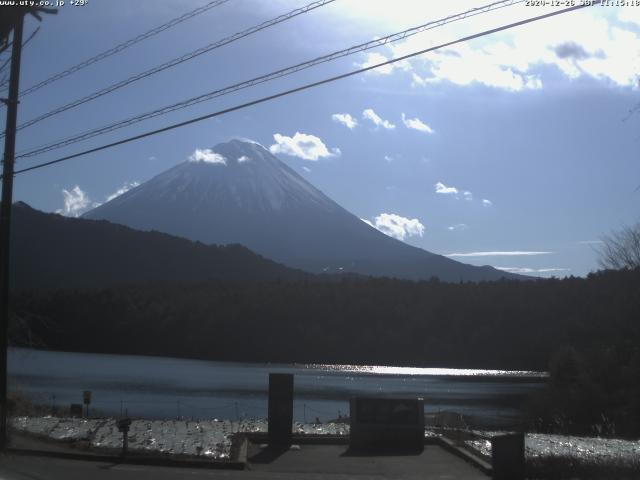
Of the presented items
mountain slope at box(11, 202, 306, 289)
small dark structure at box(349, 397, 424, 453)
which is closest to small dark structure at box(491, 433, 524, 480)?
small dark structure at box(349, 397, 424, 453)

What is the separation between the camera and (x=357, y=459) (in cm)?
1648

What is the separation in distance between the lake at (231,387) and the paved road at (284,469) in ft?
54.9

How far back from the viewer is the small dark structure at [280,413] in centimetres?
1792

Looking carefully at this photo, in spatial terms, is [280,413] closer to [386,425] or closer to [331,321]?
[386,425]

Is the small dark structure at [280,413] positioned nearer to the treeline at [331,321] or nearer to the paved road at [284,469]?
the paved road at [284,469]

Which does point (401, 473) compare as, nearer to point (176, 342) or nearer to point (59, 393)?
point (59, 393)

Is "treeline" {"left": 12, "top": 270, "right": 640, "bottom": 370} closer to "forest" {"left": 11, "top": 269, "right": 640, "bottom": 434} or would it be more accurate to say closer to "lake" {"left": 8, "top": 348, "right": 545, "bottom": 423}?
"forest" {"left": 11, "top": 269, "right": 640, "bottom": 434}

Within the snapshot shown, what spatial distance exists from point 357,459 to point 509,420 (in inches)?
1140

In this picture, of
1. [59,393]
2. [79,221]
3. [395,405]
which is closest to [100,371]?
[59,393]

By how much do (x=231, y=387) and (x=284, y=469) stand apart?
45.4 meters

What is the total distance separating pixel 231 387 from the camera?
59938 mm

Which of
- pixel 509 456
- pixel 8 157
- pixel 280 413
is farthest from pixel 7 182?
pixel 509 456

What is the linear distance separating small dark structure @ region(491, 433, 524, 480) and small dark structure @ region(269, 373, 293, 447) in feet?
18.2

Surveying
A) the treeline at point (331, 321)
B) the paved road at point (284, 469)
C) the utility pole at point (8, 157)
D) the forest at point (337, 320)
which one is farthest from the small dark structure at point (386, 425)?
the treeline at point (331, 321)
